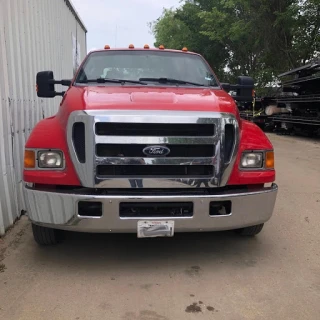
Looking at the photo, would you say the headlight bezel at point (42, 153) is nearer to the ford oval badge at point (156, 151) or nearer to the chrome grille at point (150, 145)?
the chrome grille at point (150, 145)

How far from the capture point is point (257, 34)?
22.7 metres

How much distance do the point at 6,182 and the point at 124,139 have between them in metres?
2.05

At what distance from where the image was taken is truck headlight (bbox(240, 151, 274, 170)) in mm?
3643

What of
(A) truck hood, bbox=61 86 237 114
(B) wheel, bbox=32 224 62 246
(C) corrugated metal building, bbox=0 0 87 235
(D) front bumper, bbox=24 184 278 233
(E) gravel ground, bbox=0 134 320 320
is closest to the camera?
(E) gravel ground, bbox=0 134 320 320

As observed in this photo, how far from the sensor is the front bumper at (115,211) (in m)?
3.34

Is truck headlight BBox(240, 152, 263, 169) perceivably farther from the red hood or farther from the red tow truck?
Result: the red hood

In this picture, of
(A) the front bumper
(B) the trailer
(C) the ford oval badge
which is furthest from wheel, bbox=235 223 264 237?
(B) the trailer

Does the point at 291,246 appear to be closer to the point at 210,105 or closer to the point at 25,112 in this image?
the point at 210,105

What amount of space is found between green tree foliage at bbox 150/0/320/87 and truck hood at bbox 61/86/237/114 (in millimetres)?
16311

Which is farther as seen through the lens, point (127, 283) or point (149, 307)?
point (127, 283)

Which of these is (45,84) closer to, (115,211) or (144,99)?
(144,99)

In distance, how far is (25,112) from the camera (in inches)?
221

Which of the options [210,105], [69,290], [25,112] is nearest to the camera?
[69,290]

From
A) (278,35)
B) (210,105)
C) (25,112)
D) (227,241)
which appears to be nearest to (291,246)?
(227,241)
